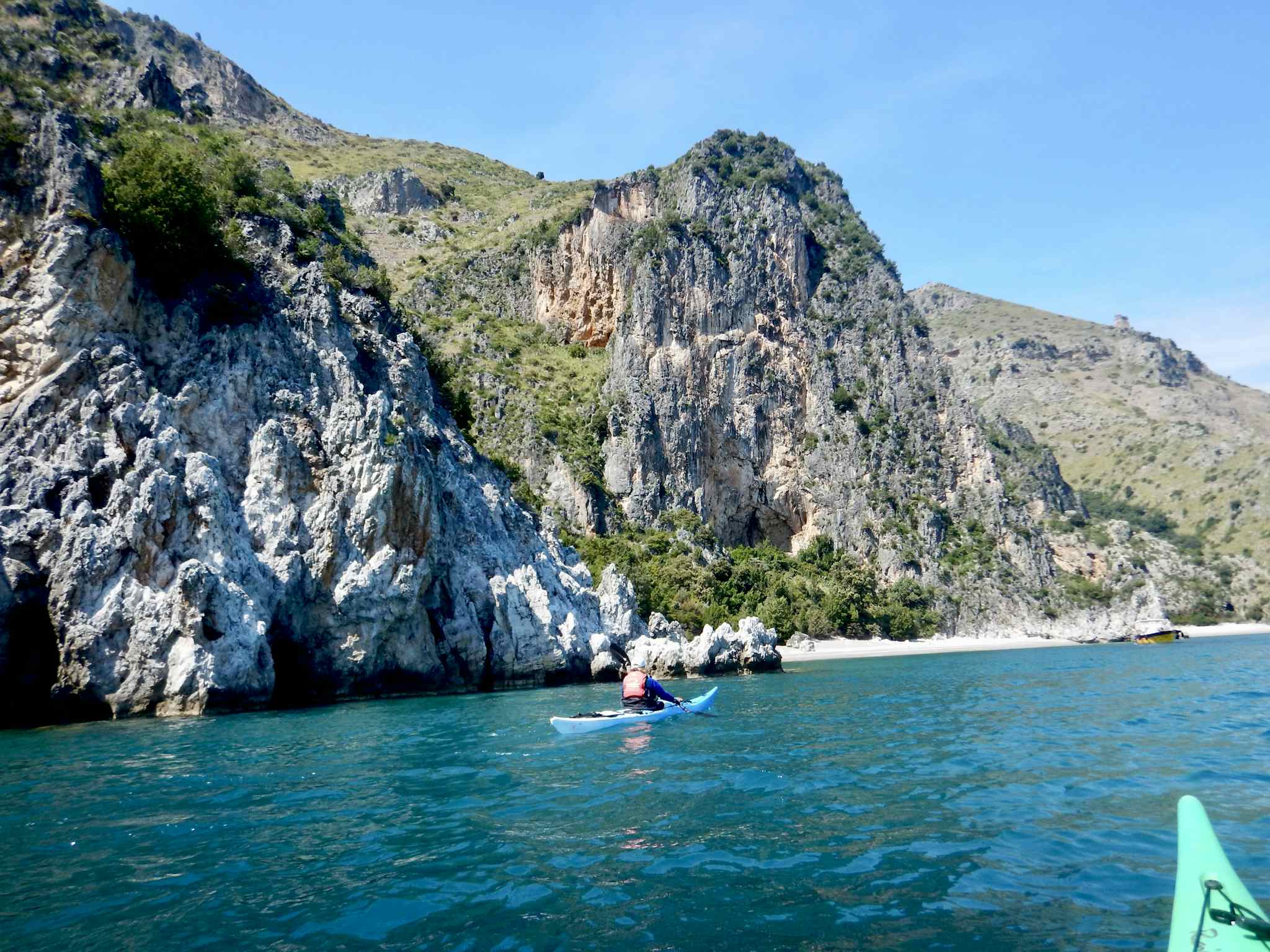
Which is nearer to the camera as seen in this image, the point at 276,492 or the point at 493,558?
the point at 276,492

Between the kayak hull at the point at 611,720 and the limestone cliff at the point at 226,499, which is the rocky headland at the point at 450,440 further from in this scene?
Result: the kayak hull at the point at 611,720

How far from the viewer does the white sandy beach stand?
191ft

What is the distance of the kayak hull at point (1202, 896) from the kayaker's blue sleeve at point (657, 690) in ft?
53.0

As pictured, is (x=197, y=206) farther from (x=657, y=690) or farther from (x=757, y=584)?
(x=757, y=584)

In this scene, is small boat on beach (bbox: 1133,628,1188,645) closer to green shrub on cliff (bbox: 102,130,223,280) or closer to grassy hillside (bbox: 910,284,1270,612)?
grassy hillside (bbox: 910,284,1270,612)

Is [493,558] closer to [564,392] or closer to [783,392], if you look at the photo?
[564,392]

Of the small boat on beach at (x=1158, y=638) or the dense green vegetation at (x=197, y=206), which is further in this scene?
the small boat on beach at (x=1158, y=638)

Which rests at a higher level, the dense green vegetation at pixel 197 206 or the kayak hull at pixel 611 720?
the dense green vegetation at pixel 197 206

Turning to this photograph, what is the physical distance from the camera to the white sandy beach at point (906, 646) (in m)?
58.2

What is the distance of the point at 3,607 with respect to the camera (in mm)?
21672

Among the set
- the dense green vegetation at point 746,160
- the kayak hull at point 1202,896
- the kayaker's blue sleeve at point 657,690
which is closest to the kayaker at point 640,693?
the kayaker's blue sleeve at point 657,690

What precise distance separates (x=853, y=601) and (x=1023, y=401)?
119m

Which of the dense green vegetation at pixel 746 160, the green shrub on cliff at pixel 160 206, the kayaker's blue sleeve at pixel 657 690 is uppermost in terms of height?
the dense green vegetation at pixel 746 160

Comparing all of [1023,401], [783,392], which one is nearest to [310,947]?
[783,392]
